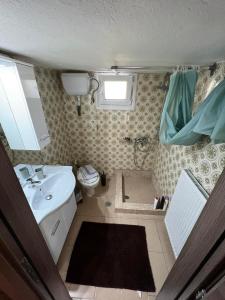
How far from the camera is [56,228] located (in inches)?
56.4

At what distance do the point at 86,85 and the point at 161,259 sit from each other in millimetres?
2451

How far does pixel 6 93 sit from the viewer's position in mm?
1197

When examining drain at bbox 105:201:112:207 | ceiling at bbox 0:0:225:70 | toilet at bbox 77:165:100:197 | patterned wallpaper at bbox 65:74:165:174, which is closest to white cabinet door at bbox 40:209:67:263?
toilet at bbox 77:165:100:197

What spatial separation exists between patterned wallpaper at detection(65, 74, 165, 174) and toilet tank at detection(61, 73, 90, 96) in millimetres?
244

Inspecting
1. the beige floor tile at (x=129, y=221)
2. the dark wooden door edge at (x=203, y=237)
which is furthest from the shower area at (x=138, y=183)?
the dark wooden door edge at (x=203, y=237)

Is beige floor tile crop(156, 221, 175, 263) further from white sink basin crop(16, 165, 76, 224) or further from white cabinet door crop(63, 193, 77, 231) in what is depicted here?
white sink basin crop(16, 165, 76, 224)

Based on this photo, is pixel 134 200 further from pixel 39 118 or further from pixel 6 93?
pixel 6 93

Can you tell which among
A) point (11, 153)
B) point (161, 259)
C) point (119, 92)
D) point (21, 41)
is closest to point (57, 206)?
point (11, 153)

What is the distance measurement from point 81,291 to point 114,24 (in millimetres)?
2100

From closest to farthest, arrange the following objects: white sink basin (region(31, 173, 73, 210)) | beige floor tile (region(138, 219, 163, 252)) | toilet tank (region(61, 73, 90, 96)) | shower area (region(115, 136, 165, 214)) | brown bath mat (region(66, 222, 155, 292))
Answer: white sink basin (region(31, 173, 73, 210))
brown bath mat (region(66, 222, 155, 292))
beige floor tile (region(138, 219, 163, 252))
toilet tank (region(61, 73, 90, 96))
shower area (region(115, 136, 165, 214))

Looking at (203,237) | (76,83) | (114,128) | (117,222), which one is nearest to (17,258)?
(203,237)

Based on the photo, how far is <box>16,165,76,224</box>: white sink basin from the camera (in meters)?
1.22

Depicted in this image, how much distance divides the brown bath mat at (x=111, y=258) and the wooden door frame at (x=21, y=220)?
2.90 feet

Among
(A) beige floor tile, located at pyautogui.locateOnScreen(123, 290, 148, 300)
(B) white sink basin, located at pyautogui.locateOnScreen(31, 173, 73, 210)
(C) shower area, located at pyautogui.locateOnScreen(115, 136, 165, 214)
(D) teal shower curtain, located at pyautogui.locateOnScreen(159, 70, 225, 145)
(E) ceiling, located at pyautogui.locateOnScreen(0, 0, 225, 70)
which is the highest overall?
(E) ceiling, located at pyautogui.locateOnScreen(0, 0, 225, 70)
